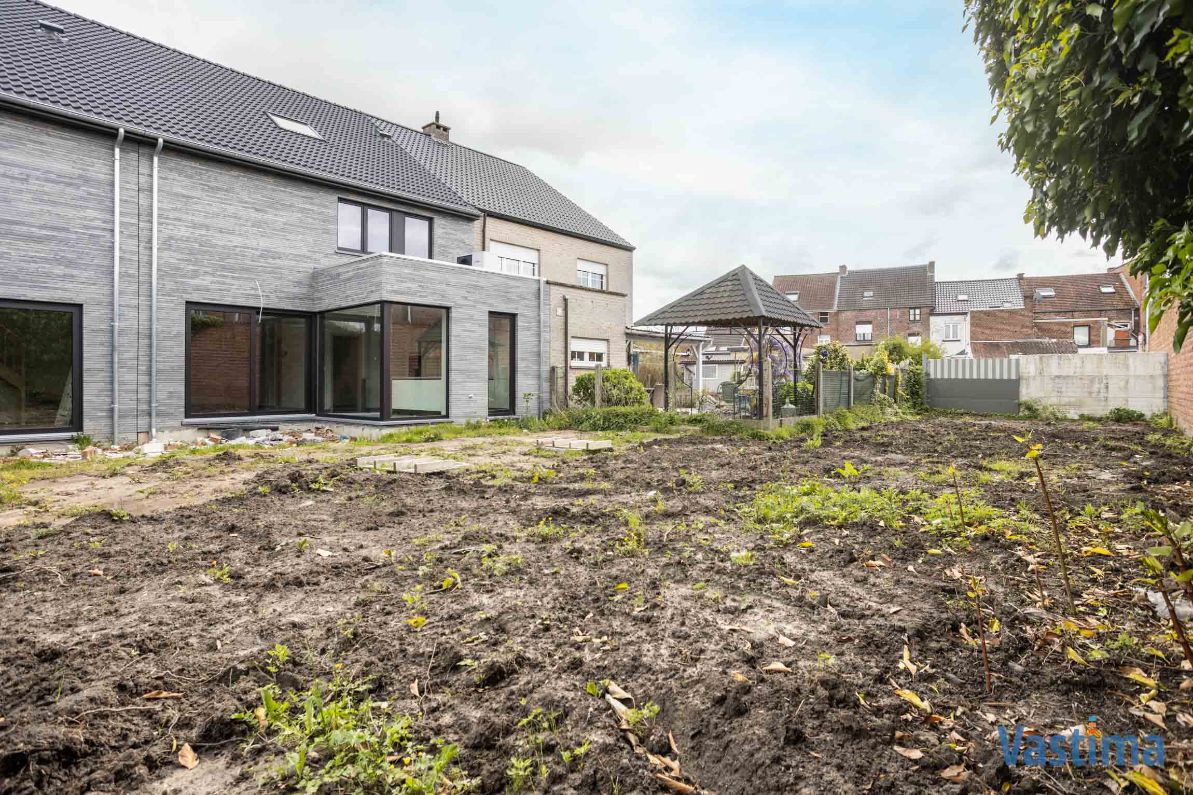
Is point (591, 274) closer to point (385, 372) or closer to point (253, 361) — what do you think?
point (385, 372)

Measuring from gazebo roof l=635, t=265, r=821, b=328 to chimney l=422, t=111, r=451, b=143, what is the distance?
997 centimetres

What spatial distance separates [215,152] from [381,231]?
10.8ft

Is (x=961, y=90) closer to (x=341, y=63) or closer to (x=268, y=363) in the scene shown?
(x=268, y=363)

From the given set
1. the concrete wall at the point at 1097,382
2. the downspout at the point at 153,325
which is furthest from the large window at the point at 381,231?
the concrete wall at the point at 1097,382

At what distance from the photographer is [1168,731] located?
1719 mm

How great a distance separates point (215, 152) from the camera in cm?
1025

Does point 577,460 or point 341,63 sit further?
point 341,63

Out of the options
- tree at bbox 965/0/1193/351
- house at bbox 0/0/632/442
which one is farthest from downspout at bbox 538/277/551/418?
tree at bbox 965/0/1193/351

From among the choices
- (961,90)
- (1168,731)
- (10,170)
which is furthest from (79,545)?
(961,90)

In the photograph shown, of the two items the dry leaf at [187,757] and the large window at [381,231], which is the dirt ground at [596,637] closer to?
the dry leaf at [187,757]

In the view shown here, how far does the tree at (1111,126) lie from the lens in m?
2.98

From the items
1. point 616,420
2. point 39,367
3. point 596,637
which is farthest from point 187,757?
point 616,420

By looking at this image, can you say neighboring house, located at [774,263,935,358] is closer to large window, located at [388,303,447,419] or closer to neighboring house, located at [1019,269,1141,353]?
neighboring house, located at [1019,269,1141,353]

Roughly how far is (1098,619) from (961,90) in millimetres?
7641
